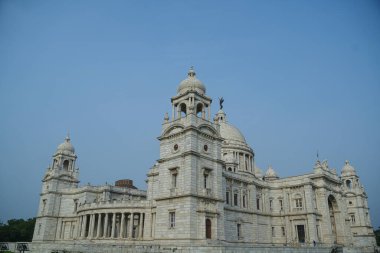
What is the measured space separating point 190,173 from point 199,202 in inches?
134

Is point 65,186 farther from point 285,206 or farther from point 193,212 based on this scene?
point 285,206

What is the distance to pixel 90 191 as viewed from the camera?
57625mm

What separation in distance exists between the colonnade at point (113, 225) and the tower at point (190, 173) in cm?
768

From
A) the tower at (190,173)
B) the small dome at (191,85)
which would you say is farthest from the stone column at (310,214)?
the small dome at (191,85)

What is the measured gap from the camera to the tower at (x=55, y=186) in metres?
58.1

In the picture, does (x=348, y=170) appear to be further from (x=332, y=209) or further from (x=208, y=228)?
(x=208, y=228)

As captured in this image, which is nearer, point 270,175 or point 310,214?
point 310,214

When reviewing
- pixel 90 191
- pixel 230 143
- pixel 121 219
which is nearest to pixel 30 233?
pixel 90 191

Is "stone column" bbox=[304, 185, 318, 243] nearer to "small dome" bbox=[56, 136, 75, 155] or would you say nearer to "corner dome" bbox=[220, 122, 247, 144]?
"corner dome" bbox=[220, 122, 247, 144]

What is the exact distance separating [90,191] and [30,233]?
24.9m

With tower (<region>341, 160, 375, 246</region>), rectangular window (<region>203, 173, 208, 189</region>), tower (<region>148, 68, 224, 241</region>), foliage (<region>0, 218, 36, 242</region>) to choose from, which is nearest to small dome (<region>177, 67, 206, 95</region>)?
tower (<region>148, 68, 224, 241</region>)

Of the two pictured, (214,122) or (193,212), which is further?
(214,122)

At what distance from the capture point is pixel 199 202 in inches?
1389

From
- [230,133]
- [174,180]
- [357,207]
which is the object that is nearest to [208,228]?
[174,180]
